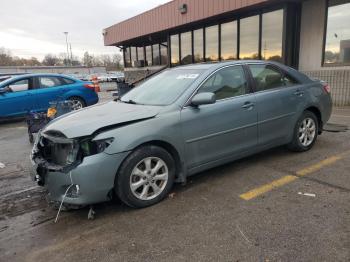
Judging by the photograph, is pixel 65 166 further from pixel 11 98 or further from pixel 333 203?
pixel 11 98

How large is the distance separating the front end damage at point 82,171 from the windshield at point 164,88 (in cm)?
106

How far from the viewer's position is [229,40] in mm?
12680

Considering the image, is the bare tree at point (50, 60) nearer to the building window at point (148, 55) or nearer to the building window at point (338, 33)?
the building window at point (148, 55)

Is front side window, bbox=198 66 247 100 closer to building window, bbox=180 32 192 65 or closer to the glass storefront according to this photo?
the glass storefront

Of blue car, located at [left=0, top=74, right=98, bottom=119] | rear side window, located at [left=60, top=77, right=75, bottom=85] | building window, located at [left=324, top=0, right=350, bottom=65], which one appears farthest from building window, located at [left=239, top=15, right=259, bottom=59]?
rear side window, located at [left=60, top=77, right=75, bottom=85]

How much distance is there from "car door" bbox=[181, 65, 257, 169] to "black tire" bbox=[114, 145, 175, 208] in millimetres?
318

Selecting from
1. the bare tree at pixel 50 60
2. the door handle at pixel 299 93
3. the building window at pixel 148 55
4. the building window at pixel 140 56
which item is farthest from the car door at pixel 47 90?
the bare tree at pixel 50 60

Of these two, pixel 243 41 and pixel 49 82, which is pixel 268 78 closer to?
pixel 49 82

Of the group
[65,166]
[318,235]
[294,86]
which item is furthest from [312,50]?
[65,166]

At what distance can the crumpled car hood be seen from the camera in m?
3.10

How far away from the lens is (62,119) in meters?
3.67

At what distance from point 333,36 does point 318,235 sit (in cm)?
875

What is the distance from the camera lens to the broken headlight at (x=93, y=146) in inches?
120

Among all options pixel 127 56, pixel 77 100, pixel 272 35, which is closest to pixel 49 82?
pixel 77 100
